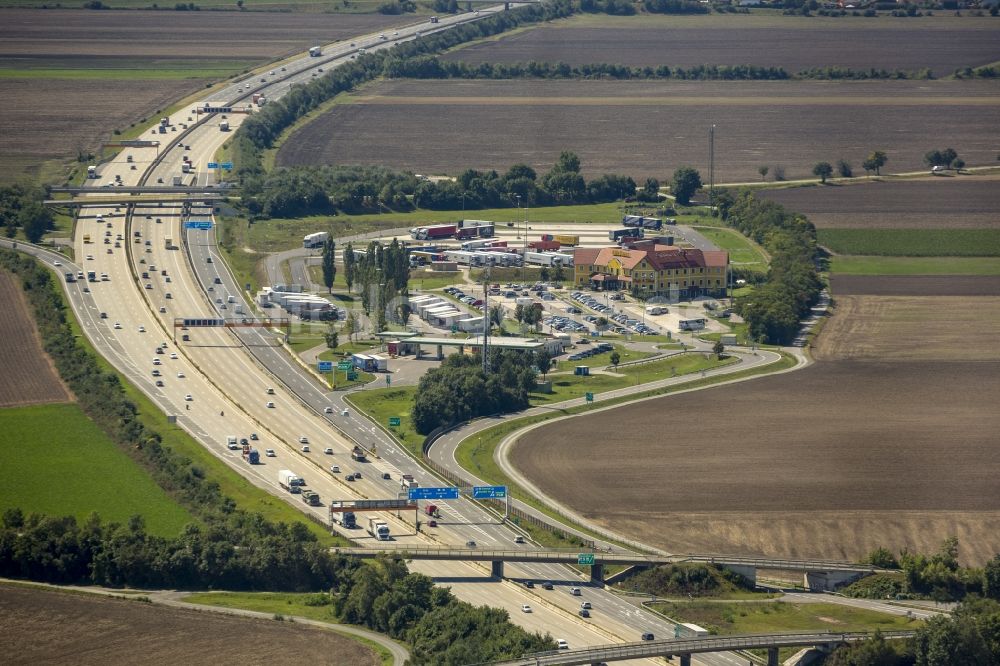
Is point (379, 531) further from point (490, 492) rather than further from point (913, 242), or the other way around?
point (913, 242)

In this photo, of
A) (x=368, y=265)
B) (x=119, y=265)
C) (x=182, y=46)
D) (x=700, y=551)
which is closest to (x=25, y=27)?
(x=182, y=46)

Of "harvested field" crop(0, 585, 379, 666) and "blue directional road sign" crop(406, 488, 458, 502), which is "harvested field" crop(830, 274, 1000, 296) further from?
"harvested field" crop(0, 585, 379, 666)

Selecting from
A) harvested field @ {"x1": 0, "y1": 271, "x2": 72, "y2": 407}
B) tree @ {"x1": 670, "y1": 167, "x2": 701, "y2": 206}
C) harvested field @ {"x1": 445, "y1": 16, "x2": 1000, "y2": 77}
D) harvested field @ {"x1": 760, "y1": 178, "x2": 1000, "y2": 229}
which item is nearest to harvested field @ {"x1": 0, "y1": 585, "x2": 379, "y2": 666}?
harvested field @ {"x1": 0, "y1": 271, "x2": 72, "y2": 407}

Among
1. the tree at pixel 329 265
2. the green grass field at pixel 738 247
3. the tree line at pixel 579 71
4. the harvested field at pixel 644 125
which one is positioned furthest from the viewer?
the tree line at pixel 579 71

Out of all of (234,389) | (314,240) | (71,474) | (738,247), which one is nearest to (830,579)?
(71,474)

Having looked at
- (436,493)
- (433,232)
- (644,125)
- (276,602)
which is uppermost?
(644,125)

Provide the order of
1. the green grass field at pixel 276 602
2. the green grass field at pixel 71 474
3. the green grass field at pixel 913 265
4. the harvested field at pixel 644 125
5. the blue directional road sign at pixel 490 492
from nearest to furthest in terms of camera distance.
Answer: the green grass field at pixel 276 602, the green grass field at pixel 71 474, the blue directional road sign at pixel 490 492, the green grass field at pixel 913 265, the harvested field at pixel 644 125

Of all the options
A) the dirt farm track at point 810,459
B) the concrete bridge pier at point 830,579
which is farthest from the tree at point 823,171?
the concrete bridge pier at point 830,579

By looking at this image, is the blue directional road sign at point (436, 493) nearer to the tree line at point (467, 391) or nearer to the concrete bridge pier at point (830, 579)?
the tree line at point (467, 391)
